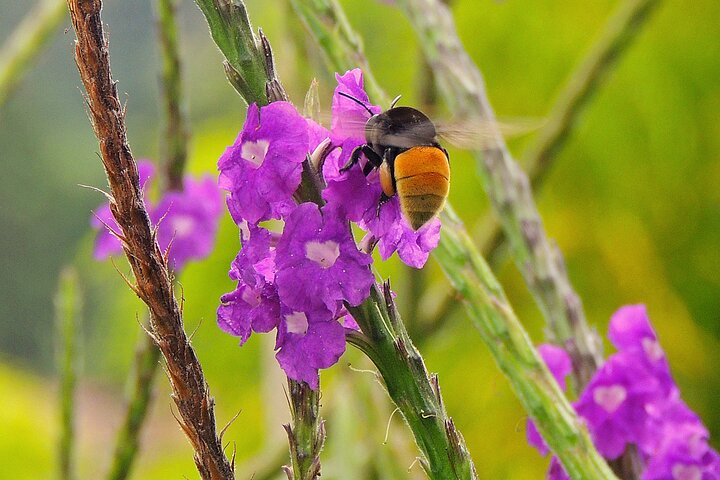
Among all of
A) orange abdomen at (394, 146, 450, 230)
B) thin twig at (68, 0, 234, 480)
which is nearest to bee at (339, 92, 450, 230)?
orange abdomen at (394, 146, 450, 230)

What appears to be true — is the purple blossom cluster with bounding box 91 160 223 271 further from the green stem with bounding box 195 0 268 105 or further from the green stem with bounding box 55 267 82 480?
the green stem with bounding box 195 0 268 105

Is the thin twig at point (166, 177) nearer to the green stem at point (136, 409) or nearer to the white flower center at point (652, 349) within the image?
the green stem at point (136, 409)

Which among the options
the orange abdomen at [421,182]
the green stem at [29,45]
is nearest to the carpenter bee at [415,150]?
the orange abdomen at [421,182]

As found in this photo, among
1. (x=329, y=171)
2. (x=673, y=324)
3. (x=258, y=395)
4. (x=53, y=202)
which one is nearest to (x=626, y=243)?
(x=673, y=324)

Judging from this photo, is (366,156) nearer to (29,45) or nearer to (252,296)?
(252,296)

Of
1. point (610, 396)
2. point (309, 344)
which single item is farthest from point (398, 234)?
point (610, 396)

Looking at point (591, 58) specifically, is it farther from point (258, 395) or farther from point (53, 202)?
point (53, 202)

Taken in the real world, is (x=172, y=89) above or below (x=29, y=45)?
below
